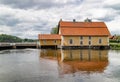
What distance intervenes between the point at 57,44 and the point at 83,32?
7103mm

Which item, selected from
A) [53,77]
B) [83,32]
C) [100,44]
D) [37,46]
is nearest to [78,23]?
[83,32]

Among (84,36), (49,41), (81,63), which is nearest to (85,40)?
(84,36)

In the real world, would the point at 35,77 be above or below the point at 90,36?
below

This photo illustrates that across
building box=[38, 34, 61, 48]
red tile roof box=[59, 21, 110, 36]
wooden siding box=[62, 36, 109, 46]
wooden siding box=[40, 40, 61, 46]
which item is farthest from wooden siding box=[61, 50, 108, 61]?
wooden siding box=[40, 40, 61, 46]

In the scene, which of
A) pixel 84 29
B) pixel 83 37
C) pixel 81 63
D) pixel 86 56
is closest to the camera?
pixel 81 63

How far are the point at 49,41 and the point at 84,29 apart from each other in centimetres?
862

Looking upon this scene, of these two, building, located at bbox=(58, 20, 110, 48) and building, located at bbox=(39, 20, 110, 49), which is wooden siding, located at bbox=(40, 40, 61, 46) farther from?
building, located at bbox=(58, 20, 110, 48)

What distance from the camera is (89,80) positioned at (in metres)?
13.7

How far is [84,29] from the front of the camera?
5294 cm

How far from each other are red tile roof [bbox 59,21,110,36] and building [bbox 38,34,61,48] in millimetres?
3303

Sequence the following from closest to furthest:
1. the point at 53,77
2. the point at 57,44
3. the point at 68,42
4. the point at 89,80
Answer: the point at 89,80
the point at 53,77
the point at 68,42
the point at 57,44

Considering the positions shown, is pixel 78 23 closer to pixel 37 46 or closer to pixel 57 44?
pixel 57 44

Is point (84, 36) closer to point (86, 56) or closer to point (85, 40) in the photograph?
point (85, 40)

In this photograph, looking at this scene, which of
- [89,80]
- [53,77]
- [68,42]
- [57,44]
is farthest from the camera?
[57,44]
